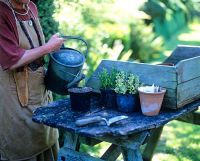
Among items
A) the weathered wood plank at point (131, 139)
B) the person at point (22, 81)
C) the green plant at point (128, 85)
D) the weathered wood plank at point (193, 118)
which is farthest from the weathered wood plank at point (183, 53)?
the weathered wood plank at point (131, 139)

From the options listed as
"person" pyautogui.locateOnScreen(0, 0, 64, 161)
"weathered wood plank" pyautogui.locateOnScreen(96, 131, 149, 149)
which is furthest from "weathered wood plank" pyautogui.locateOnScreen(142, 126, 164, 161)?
"weathered wood plank" pyautogui.locateOnScreen(96, 131, 149, 149)

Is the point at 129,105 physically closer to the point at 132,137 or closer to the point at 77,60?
the point at 132,137

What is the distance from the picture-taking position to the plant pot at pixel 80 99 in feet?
9.04

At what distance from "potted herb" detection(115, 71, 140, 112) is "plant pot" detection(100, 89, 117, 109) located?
48 mm

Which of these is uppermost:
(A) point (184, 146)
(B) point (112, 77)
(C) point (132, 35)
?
(B) point (112, 77)

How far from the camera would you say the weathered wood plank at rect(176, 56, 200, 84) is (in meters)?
2.83

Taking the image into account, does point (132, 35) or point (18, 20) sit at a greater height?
point (18, 20)

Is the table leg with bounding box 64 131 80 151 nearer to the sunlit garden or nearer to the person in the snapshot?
the person

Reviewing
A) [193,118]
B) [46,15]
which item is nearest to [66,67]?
[46,15]

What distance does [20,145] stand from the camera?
10.4 feet

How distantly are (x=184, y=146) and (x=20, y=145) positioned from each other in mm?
2644

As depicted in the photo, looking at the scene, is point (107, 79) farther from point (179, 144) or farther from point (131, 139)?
point (179, 144)

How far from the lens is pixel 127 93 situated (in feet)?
9.16

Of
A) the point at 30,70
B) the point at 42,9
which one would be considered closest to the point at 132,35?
the point at 42,9
